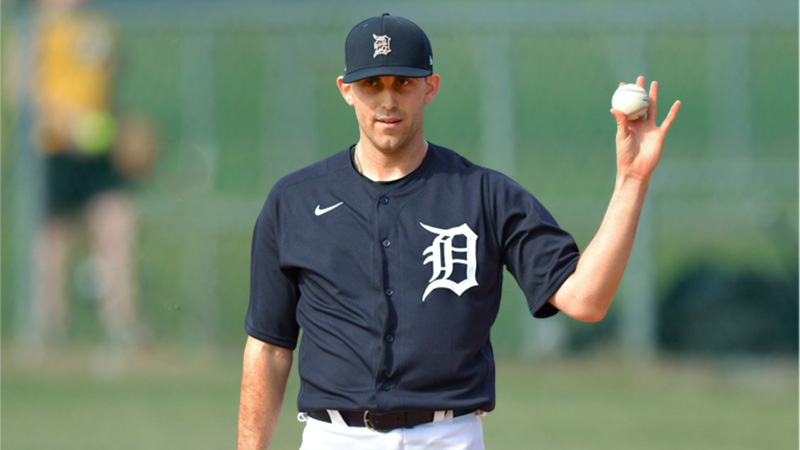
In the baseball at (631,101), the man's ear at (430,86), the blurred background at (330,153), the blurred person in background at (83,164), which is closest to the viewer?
the baseball at (631,101)

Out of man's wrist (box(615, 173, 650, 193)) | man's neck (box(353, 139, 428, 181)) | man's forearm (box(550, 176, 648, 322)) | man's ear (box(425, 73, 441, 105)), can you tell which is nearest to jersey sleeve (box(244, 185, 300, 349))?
man's neck (box(353, 139, 428, 181))

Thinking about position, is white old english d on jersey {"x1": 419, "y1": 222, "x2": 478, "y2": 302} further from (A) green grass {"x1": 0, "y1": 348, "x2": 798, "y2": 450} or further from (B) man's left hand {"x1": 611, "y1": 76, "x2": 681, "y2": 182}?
(A) green grass {"x1": 0, "y1": 348, "x2": 798, "y2": 450}

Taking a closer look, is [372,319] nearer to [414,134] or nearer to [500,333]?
[414,134]

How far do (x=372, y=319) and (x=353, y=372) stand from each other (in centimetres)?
16

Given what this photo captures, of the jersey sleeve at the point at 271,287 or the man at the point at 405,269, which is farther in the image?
the jersey sleeve at the point at 271,287

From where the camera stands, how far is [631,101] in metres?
3.29

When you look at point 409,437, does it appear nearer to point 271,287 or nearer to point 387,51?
point 271,287

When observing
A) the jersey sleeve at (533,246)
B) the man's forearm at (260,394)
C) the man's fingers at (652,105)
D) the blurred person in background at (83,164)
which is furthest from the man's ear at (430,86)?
the blurred person in background at (83,164)

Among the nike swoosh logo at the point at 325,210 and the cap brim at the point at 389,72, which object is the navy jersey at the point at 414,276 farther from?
the cap brim at the point at 389,72

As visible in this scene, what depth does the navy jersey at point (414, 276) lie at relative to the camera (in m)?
3.54

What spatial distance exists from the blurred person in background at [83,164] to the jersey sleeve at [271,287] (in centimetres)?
671

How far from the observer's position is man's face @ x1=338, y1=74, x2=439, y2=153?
3.57m

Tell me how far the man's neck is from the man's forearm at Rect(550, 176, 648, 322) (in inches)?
23.7

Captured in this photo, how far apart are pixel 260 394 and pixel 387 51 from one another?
44.0 inches
